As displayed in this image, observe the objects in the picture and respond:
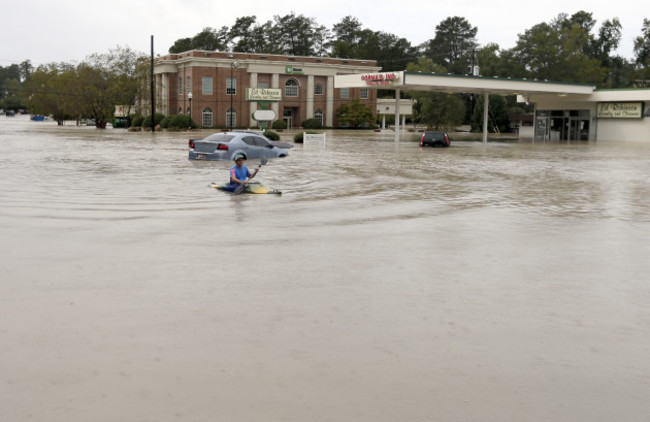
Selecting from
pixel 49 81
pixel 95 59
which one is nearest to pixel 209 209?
pixel 95 59

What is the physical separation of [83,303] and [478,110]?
316 feet

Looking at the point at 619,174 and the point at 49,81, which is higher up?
the point at 49,81

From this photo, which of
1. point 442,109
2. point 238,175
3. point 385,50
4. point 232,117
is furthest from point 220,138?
point 385,50

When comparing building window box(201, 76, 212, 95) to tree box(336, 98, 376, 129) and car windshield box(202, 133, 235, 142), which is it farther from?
car windshield box(202, 133, 235, 142)

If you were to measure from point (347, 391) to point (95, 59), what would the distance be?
307ft

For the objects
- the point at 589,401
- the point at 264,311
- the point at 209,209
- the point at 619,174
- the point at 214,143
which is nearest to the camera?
the point at 589,401

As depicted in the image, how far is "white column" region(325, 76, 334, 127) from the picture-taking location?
325ft

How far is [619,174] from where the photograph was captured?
86.6 feet

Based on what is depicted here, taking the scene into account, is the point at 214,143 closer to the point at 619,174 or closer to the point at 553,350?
the point at 619,174

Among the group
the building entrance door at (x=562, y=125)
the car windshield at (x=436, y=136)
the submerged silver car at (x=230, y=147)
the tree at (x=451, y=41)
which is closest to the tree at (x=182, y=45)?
the tree at (x=451, y=41)

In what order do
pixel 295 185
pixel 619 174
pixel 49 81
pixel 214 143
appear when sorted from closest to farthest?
pixel 295 185
pixel 619 174
pixel 214 143
pixel 49 81

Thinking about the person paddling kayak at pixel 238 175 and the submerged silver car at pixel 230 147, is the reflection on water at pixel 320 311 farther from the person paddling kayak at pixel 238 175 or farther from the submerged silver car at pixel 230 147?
the submerged silver car at pixel 230 147

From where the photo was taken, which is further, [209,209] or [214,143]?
[214,143]

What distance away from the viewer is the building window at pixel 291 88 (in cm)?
9681
